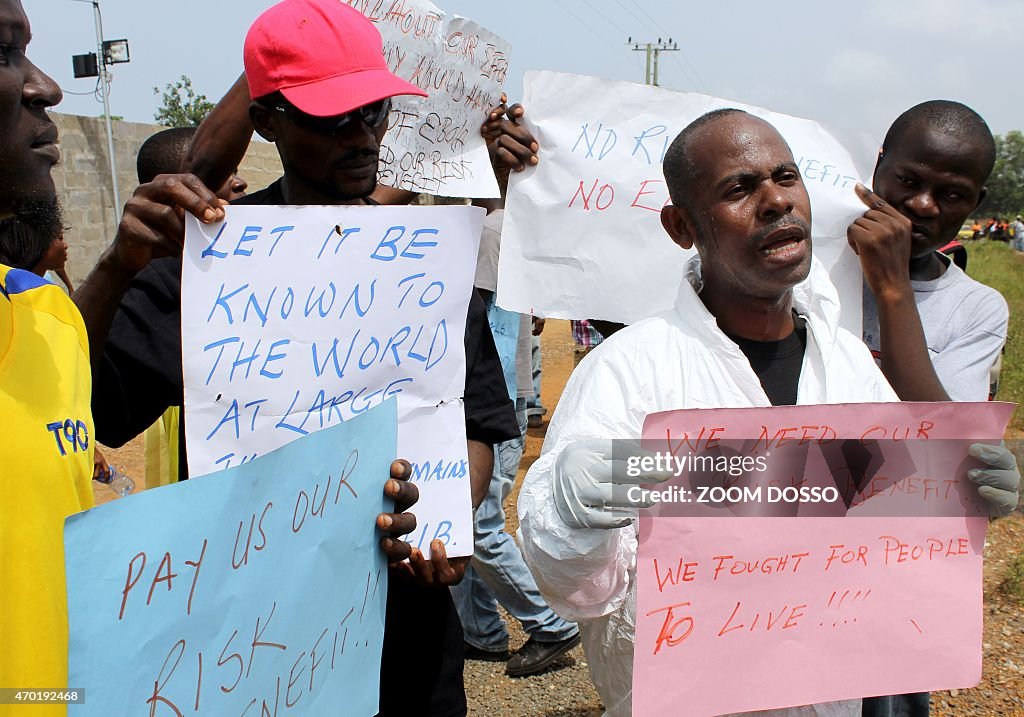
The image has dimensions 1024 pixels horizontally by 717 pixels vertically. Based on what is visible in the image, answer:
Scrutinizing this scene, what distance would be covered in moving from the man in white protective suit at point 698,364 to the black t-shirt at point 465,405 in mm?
198

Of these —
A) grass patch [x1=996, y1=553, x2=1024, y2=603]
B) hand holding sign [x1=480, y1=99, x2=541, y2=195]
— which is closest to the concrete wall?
hand holding sign [x1=480, y1=99, x2=541, y2=195]

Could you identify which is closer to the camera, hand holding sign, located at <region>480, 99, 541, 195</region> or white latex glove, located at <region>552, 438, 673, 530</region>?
white latex glove, located at <region>552, 438, 673, 530</region>

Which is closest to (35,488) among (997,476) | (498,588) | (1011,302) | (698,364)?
(698,364)

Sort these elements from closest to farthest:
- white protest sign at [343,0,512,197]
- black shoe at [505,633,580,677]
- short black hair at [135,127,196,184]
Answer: white protest sign at [343,0,512,197], short black hair at [135,127,196,184], black shoe at [505,633,580,677]

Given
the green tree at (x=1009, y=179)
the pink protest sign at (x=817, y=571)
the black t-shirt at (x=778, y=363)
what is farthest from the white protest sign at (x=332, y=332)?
the green tree at (x=1009, y=179)

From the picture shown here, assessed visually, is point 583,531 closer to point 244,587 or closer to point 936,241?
point 244,587

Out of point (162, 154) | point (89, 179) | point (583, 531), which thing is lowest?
point (583, 531)

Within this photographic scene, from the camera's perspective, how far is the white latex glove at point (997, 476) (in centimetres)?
150

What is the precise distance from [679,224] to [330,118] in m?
0.79

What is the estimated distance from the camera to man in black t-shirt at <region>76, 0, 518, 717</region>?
4.99 feet

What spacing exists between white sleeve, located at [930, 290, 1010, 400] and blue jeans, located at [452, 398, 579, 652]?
167cm

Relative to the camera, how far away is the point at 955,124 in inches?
81.1

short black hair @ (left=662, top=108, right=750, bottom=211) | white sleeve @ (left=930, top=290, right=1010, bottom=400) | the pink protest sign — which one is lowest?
the pink protest sign

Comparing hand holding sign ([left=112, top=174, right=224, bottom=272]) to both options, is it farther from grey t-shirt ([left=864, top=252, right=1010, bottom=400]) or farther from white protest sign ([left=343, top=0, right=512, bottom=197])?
grey t-shirt ([left=864, top=252, right=1010, bottom=400])
